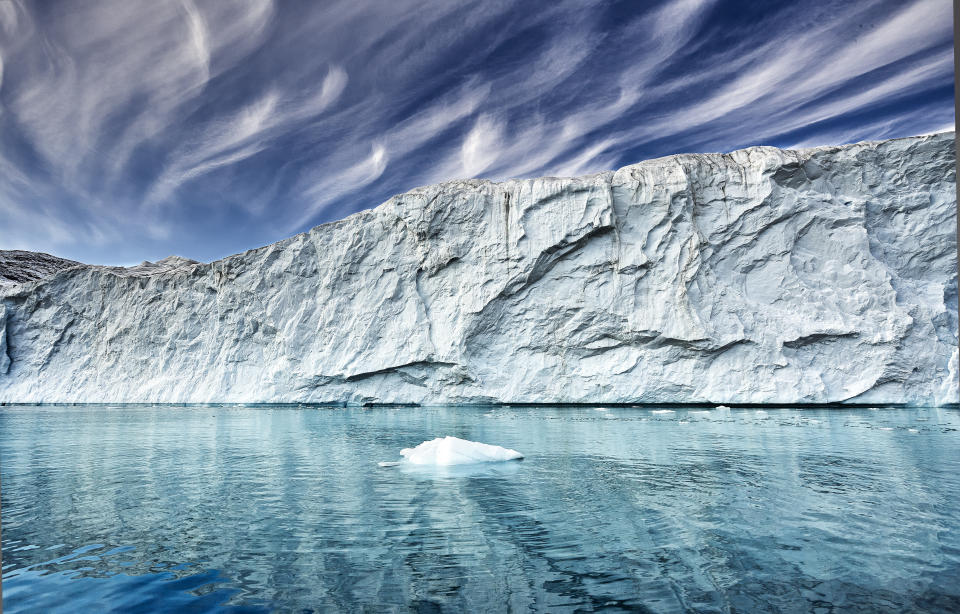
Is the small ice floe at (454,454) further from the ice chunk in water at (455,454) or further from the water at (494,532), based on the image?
the water at (494,532)

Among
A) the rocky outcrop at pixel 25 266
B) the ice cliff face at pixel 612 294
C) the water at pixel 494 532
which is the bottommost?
the water at pixel 494 532

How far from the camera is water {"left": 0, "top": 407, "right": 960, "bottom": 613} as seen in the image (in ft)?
10.00

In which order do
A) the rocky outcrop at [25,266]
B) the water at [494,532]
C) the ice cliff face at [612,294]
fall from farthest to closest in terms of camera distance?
the rocky outcrop at [25,266]
the ice cliff face at [612,294]
the water at [494,532]

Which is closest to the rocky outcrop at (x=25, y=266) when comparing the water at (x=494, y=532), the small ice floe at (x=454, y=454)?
the water at (x=494, y=532)

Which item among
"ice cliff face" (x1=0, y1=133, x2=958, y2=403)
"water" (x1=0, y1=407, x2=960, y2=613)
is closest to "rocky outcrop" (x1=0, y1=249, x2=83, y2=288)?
"ice cliff face" (x1=0, y1=133, x2=958, y2=403)

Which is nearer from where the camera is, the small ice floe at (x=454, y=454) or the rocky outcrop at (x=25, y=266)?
the small ice floe at (x=454, y=454)

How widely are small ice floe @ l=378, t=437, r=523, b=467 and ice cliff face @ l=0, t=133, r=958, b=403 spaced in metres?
15.9

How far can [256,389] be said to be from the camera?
2755cm

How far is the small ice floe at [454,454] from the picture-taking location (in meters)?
7.64

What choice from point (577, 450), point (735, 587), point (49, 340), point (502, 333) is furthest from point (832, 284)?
point (49, 340)

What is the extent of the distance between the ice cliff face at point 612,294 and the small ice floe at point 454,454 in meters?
15.9

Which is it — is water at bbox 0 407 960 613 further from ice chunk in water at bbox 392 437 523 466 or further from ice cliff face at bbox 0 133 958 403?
ice cliff face at bbox 0 133 958 403

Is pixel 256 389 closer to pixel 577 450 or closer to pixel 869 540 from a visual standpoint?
pixel 577 450

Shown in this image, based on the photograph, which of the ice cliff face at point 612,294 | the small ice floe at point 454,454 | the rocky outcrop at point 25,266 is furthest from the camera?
the rocky outcrop at point 25,266
